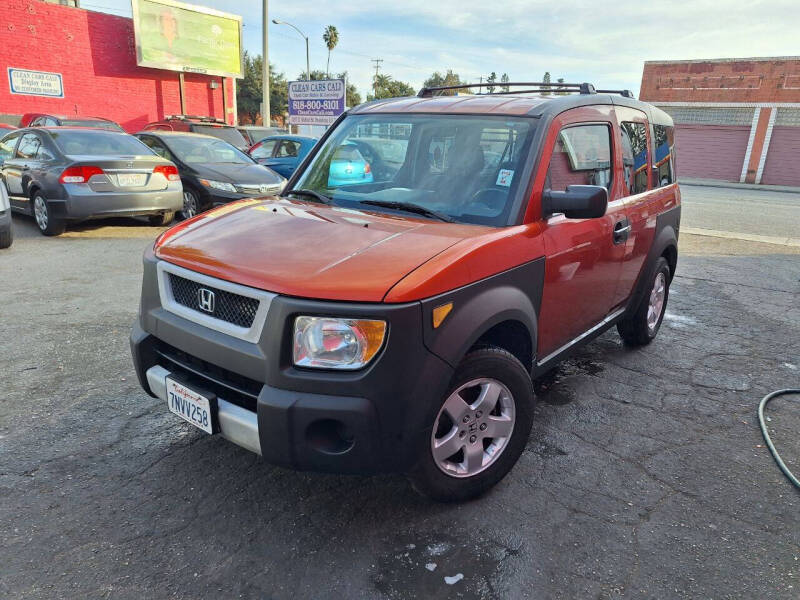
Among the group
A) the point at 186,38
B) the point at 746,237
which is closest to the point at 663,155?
the point at 746,237

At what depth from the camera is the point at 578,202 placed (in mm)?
2709

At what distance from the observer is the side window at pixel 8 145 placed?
9.17 meters

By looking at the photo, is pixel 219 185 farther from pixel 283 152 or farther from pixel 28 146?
pixel 283 152

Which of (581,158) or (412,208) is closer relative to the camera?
(412,208)

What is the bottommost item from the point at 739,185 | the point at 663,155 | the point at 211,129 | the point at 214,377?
the point at 739,185

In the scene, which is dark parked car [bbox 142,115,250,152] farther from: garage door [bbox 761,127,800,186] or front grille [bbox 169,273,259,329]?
garage door [bbox 761,127,800,186]

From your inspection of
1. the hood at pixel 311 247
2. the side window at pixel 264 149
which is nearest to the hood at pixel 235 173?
the side window at pixel 264 149

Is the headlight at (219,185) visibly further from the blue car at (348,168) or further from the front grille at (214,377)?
the front grille at (214,377)

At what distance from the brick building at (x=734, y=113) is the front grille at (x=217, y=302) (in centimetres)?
3304

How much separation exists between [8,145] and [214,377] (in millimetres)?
9387

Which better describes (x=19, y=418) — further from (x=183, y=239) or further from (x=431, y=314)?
(x=431, y=314)

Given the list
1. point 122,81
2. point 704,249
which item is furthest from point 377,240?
point 122,81

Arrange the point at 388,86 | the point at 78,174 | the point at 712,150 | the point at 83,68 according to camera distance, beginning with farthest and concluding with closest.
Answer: the point at 388,86, the point at 712,150, the point at 83,68, the point at 78,174

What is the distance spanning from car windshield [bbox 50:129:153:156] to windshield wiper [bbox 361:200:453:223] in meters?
6.74
